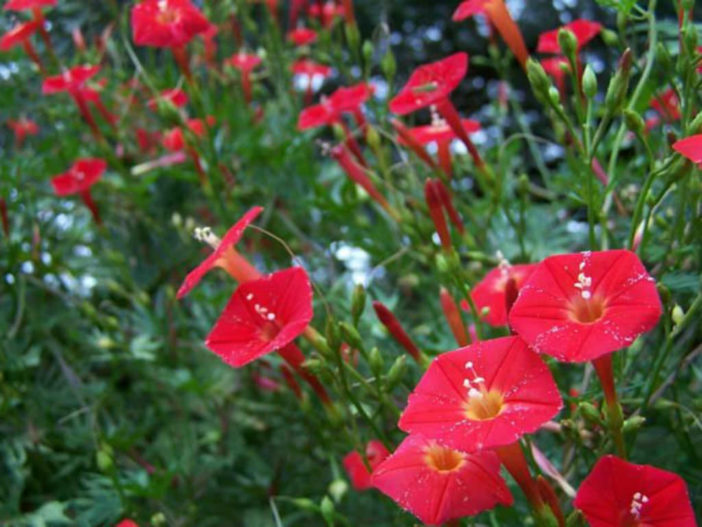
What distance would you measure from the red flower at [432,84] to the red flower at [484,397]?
1.39 feet

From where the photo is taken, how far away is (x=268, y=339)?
0.88 meters

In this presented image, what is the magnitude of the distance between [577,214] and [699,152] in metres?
0.81

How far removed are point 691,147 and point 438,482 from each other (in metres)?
0.34

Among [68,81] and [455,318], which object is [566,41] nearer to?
[455,318]

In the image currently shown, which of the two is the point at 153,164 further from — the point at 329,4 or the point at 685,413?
the point at 685,413

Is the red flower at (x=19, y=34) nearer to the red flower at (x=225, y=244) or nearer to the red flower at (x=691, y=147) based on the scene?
the red flower at (x=225, y=244)

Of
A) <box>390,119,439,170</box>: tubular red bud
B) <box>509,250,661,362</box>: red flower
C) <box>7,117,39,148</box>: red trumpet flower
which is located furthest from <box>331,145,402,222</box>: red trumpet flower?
<box>7,117,39,148</box>: red trumpet flower

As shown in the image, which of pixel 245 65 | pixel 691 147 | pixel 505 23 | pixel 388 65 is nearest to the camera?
pixel 691 147

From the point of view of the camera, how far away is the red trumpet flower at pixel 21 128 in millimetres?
1771

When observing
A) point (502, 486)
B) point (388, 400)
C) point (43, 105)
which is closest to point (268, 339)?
point (388, 400)

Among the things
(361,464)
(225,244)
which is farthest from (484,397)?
(361,464)

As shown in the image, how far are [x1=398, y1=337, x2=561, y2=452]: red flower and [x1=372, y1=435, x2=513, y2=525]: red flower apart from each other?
40 mm

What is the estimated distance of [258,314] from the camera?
89 cm

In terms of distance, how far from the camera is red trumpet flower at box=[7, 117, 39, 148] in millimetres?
1771
